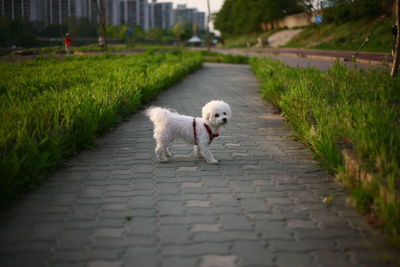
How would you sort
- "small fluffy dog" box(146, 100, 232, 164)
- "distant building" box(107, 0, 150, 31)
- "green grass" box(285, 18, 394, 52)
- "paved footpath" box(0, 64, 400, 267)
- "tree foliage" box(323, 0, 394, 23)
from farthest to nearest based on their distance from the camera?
"distant building" box(107, 0, 150, 31) < "tree foliage" box(323, 0, 394, 23) < "green grass" box(285, 18, 394, 52) < "small fluffy dog" box(146, 100, 232, 164) < "paved footpath" box(0, 64, 400, 267)

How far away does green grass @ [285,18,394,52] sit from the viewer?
3297cm

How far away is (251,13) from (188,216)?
276ft

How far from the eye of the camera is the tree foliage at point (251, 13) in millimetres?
77438

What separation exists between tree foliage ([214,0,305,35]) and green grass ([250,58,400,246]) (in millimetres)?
65309

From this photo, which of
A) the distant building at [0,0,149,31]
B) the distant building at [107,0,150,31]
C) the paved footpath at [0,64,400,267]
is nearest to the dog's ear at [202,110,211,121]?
the paved footpath at [0,64,400,267]

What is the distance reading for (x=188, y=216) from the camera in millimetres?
4254

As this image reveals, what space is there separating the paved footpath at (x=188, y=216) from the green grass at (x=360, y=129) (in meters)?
0.25

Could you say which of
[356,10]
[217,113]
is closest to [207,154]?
[217,113]

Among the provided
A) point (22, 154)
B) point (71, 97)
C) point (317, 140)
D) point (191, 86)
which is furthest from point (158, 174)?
point (191, 86)

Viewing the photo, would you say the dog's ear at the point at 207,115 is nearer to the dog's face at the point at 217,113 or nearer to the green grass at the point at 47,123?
the dog's face at the point at 217,113

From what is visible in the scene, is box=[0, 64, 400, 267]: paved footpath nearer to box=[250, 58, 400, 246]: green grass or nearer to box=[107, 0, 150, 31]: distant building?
box=[250, 58, 400, 246]: green grass

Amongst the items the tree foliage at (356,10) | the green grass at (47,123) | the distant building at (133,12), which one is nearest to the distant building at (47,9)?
the green grass at (47,123)

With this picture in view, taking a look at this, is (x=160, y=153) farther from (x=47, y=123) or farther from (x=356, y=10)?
(x=356, y=10)

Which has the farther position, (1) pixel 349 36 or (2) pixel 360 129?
Result: (1) pixel 349 36
